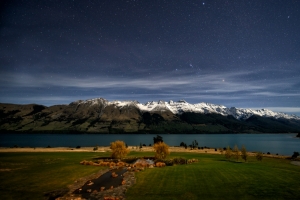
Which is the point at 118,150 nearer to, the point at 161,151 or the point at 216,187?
the point at 161,151

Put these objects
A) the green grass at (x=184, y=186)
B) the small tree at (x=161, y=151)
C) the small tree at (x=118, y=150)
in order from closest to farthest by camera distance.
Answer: the green grass at (x=184, y=186) → the small tree at (x=161, y=151) → the small tree at (x=118, y=150)

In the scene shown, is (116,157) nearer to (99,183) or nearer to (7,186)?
(99,183)

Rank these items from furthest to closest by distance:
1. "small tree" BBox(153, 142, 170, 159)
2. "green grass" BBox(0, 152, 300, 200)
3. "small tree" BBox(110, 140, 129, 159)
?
"small tree" BBox(110, 140, 129, 159), "small tree" BBox(153, 142, 170, 159), "green grass" BBox(0, 152, 300, 200)

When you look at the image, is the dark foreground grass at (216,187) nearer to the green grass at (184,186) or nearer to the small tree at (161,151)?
the green grass at (184,186)

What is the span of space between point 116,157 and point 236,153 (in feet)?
160

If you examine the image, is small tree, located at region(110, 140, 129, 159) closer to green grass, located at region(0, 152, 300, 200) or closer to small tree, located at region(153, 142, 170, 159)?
small tree, located at region(153, 142, 170, 159)

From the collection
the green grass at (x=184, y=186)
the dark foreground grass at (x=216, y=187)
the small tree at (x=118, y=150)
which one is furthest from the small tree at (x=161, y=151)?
the dark foreground grass at (x=216, y=187)

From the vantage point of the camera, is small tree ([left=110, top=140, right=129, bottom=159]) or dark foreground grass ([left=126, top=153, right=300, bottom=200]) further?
small tree ([left=110, top=140, right=129, bottom=159])

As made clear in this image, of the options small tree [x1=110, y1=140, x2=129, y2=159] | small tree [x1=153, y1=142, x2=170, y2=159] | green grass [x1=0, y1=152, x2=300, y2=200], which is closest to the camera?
green grass [x1=0, y1=152, x2=300, y2=200]

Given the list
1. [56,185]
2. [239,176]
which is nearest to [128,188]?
[56,185]

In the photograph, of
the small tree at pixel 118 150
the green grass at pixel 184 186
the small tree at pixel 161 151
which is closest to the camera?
the green grass at pixel 184 186

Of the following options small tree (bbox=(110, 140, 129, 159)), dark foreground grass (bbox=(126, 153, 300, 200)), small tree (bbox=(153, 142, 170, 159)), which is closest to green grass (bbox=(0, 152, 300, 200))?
dark foreground grass (bbox=(126, 153, 300, 200))

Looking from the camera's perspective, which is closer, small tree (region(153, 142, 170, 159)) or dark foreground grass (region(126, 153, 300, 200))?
A: dark foreground grass (region(126, 153, 300, 200))

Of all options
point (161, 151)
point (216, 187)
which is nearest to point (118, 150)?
point (161, 151)
